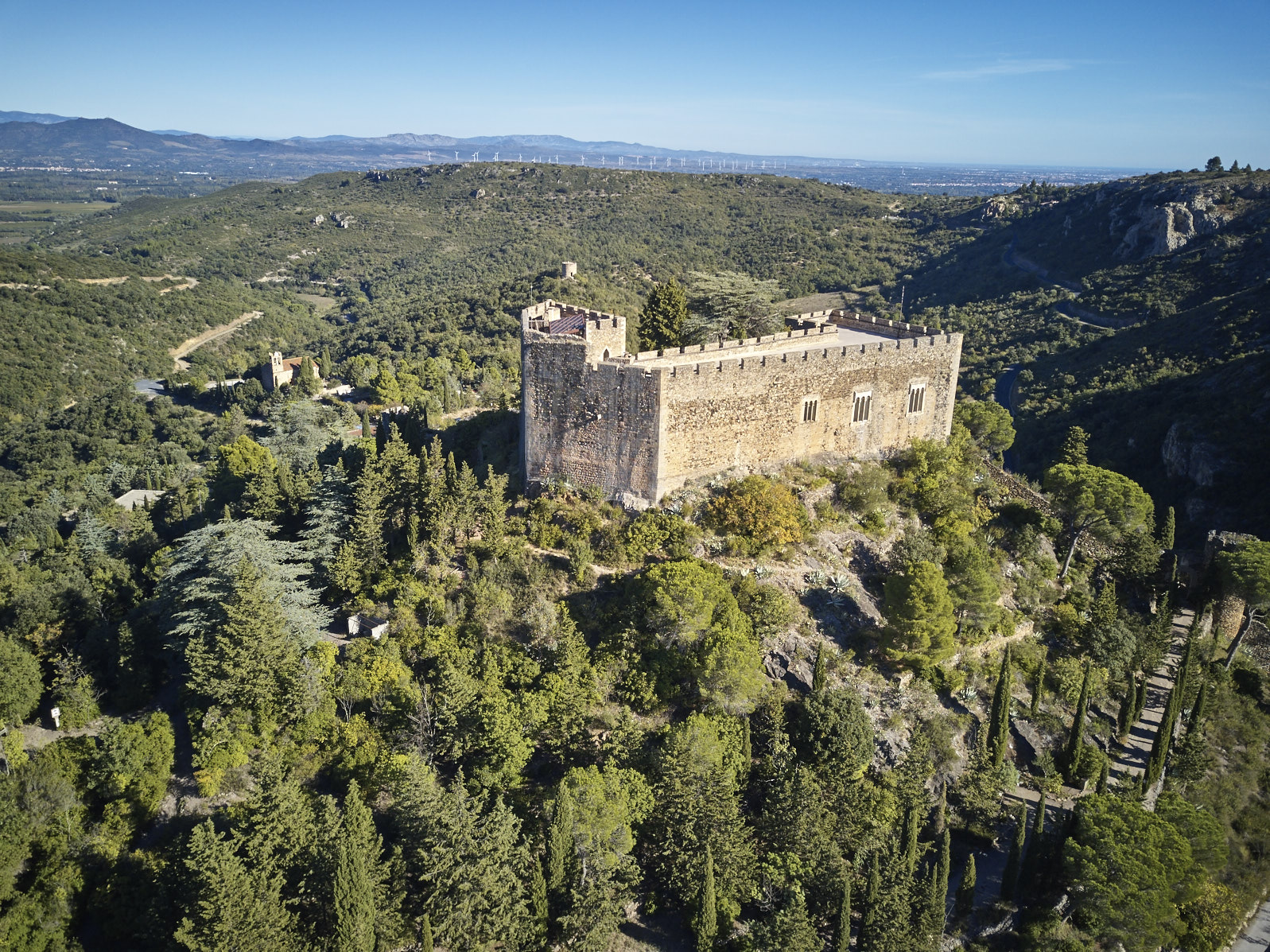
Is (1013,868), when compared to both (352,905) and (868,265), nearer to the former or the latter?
(352,905)

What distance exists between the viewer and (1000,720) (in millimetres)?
25547

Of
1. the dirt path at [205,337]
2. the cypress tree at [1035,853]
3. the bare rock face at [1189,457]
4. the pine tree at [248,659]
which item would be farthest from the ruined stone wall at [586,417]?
the dirt path at [205,337]

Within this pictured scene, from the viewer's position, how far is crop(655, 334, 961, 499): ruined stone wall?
27.0m

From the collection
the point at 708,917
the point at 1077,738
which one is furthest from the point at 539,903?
the point at 1077,738

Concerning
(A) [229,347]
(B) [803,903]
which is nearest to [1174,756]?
(B) [803,903]

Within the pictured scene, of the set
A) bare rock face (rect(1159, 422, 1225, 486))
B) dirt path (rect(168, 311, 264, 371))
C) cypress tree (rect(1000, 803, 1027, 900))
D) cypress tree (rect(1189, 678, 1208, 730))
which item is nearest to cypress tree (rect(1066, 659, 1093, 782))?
cypress tree (rect(1000, 803, 1027, 900))

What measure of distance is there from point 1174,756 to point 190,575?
A: 3608 centimetres

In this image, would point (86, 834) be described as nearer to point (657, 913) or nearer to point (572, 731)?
point (572, 731)

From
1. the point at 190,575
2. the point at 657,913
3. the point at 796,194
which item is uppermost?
the point at 796,194

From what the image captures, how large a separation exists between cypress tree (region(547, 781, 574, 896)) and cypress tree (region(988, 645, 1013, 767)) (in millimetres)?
14355

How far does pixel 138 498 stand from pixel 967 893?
56926 mm

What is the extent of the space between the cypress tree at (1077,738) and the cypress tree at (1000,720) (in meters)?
2.24

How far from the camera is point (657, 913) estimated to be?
71.8ft

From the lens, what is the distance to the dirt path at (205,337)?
9586cm
